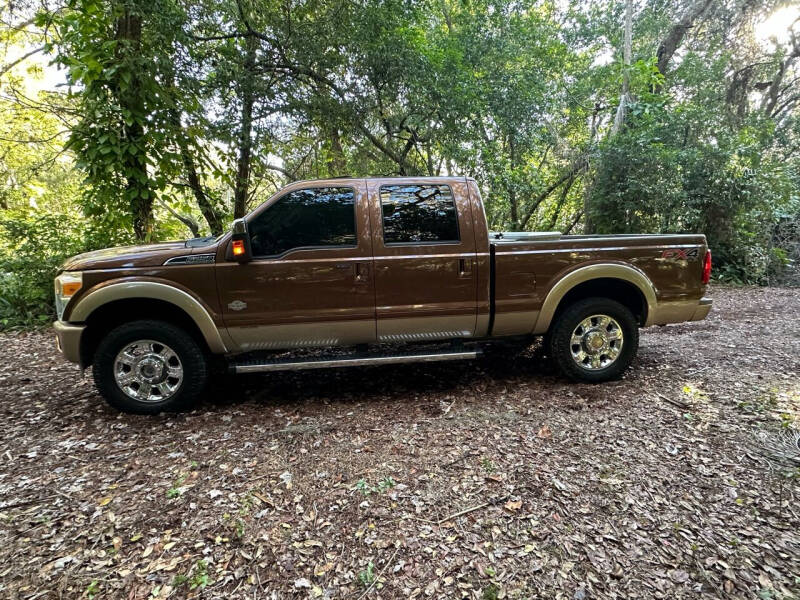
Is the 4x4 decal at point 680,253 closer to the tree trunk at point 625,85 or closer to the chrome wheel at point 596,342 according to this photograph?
the chrome wheel at point 596,342

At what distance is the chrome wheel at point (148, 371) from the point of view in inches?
129

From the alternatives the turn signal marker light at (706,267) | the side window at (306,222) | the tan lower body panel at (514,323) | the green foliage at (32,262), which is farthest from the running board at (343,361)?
the green foliage at (32,262)

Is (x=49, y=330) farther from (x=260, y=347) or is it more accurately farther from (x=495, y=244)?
(x=495, y=244)

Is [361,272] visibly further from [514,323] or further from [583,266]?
[583,266]

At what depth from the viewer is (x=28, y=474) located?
8.68ft

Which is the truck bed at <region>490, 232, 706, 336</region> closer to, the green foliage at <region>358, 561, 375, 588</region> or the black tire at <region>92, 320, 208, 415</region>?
the green foliage at <region>358, 561, 375, 588</region>

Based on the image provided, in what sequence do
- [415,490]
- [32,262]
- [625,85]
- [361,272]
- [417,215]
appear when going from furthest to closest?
[625,85] < [32,262] < [417,215] < [361,272] < [415,490]

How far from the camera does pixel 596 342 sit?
379 centimetres

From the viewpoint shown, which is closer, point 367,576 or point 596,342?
point 367,576

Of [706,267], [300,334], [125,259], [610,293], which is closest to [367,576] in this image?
[300,334]

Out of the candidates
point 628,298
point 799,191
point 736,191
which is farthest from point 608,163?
point 628,298

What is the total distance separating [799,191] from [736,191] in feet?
9.71

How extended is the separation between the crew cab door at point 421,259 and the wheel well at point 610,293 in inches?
39.2

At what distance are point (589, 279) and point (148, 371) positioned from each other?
388cm
